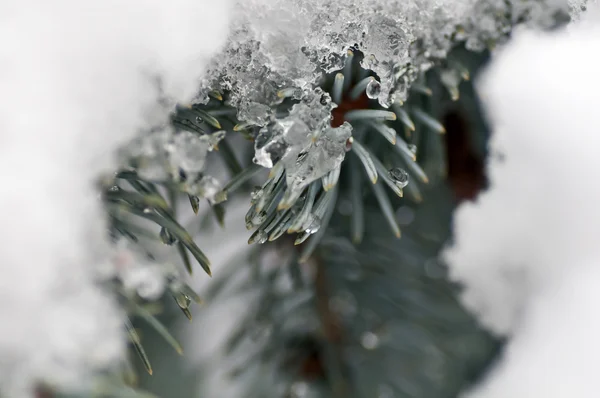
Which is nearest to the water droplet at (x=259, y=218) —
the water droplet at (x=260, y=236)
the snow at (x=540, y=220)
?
the water droplet at (x=260, y=236)

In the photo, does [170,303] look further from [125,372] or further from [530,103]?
[530,103]

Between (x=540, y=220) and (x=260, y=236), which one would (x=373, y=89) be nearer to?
(x=260, y=236)

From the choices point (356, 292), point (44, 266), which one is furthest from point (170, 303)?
point (44, 266)

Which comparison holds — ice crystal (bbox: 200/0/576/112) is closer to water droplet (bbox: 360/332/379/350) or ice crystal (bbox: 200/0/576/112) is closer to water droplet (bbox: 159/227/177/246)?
water droplet (bbox: 159/227/177/246)

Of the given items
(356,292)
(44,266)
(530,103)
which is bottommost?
(356,292)

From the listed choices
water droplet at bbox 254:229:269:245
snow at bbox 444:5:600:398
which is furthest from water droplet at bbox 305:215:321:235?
snow at bbox 444:5:600:398
